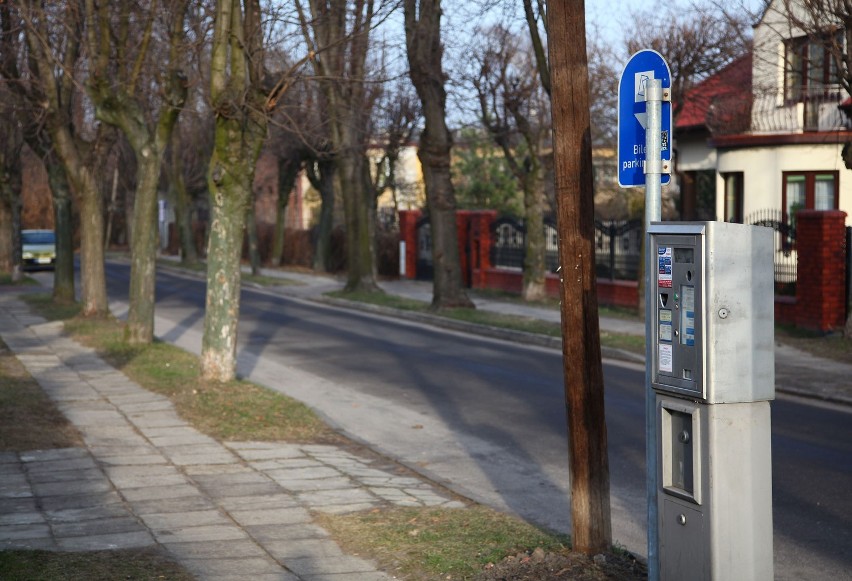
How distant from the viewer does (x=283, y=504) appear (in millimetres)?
7727

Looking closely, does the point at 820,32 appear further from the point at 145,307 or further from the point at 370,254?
the point at 370,254

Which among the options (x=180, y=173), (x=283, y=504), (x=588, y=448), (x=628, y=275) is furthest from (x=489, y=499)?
(x=180, y=173)

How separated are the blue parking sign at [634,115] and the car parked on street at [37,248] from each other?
143 ft

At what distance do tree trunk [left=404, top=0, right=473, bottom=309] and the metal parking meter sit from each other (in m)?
18.7

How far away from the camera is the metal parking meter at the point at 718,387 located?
15.4 feet

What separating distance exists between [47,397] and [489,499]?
6.15 metres

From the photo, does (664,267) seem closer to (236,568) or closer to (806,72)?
(236,568)

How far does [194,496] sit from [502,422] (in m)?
4.62

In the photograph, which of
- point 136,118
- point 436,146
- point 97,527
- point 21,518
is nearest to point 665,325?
point 97,527

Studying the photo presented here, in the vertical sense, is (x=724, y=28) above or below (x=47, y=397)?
above

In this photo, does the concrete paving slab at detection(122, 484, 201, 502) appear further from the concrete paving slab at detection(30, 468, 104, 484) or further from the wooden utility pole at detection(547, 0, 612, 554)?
the wooden utility pole at detection(547, 0, 612, 554)

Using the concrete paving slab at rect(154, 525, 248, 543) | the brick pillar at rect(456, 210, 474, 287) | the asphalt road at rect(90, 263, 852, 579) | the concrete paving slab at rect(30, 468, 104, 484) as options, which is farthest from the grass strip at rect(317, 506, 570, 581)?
the brick pillar at rect(456, 210, 474, 287)

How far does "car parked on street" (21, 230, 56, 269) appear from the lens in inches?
1810

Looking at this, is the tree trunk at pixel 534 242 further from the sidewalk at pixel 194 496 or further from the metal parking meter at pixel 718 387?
the metal parking meter at pixel 718 387
